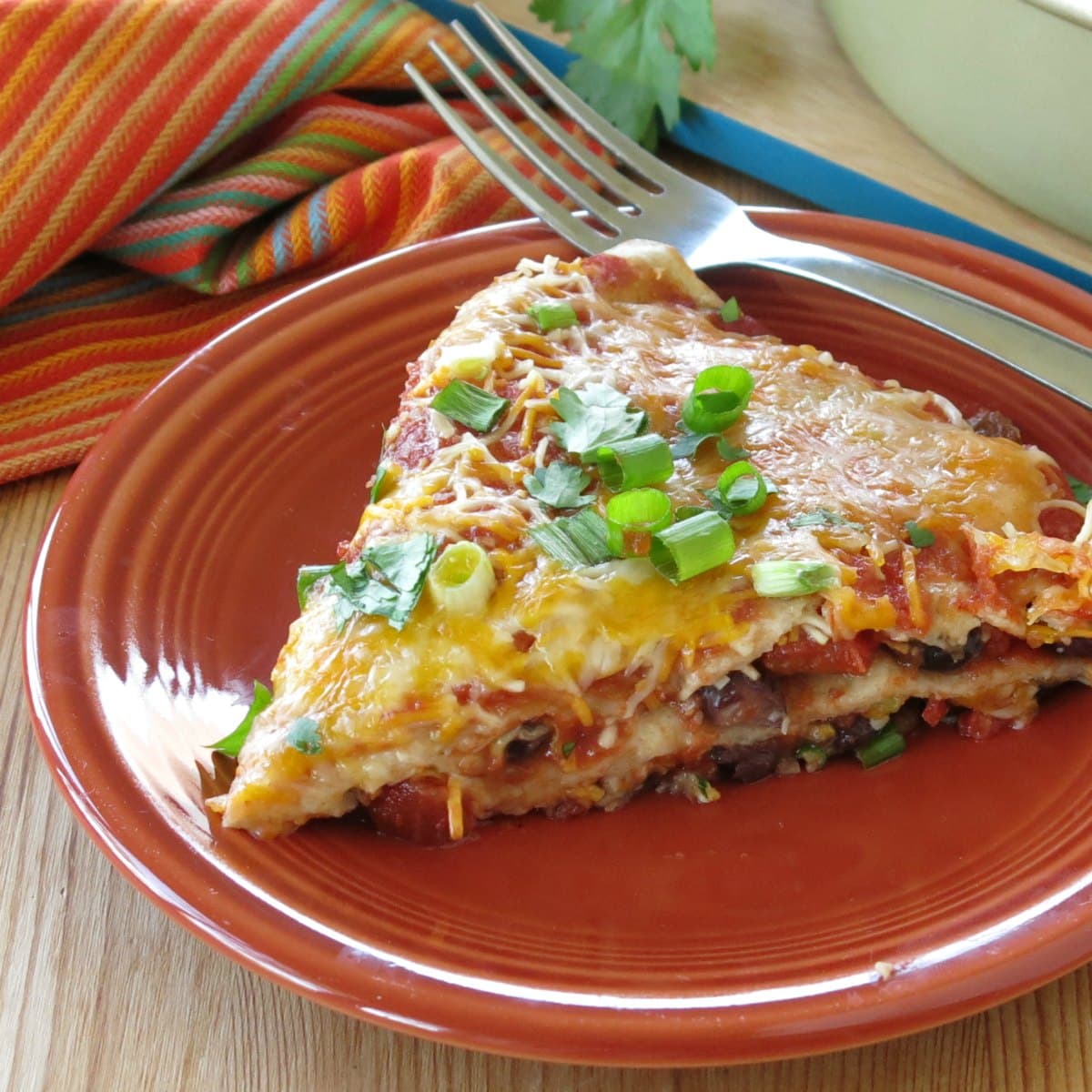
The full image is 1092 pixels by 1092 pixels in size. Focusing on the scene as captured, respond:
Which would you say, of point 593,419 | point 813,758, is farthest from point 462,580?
point 813,758

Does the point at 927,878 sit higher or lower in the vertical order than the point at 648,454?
lower

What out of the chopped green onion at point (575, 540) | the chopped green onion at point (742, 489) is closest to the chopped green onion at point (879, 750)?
the chopped green onion at point (742, 489)

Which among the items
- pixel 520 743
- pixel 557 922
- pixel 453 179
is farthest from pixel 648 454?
pixel 453 179

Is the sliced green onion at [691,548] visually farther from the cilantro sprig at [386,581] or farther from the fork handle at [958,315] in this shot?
the fork handle at [958,315]

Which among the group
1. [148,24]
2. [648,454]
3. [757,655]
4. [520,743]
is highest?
[148,24]

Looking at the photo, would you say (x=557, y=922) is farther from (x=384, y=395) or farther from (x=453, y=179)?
(x=453, y=179)

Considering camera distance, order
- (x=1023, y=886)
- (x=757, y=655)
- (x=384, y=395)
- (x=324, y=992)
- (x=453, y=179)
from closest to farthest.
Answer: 1. (x=324, y=992)
2. (x=1023, y=886)
3. (x=757, y=655)
4. (x=384, y=395)
5. (x=453, y=179)

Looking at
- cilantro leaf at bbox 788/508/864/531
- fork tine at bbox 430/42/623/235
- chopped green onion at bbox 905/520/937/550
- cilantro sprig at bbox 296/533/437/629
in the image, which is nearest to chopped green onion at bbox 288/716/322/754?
cilantro sprig at bbox 296/533/437/629
